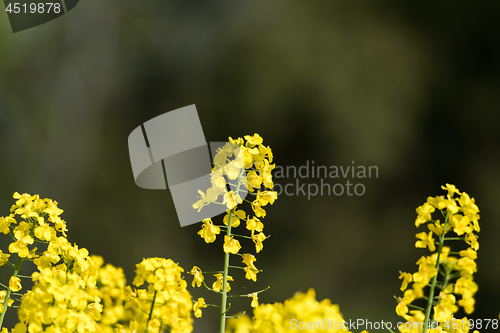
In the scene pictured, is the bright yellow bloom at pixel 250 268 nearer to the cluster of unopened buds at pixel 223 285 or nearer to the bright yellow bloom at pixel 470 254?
the cluster of unopened buds at pixel 223 285

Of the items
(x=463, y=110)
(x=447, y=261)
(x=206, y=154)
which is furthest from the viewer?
(x=463, y=110)

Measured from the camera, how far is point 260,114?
1.18 m

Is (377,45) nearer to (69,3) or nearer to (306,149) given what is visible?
(306,149)

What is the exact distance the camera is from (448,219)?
0.43 metres

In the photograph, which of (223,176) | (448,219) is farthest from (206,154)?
(448,219)

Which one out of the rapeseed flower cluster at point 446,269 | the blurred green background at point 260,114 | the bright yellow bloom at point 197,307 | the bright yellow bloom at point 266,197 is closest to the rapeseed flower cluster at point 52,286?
the bright yellow bloom at point 197,307

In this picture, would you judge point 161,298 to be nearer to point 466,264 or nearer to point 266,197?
point 266,197

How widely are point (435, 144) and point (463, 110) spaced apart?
0.38 feet

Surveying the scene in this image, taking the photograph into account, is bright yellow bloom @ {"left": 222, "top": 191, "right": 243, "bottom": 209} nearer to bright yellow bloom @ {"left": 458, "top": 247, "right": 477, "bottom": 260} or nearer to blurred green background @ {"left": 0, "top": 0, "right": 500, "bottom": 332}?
bright yellow bloom @ {"left": 458, "top": 247, "right": 477, "bottom": 260}

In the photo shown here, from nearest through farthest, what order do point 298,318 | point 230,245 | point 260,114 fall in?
point 298,318 → point 230,245 → point 260,114

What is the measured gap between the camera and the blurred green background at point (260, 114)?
1.12 meters

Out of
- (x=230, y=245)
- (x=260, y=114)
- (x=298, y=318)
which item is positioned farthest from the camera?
(x=260, y=114)

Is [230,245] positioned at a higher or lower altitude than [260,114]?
lower

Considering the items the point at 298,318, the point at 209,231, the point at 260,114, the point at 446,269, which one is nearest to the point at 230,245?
the point at 209,231
